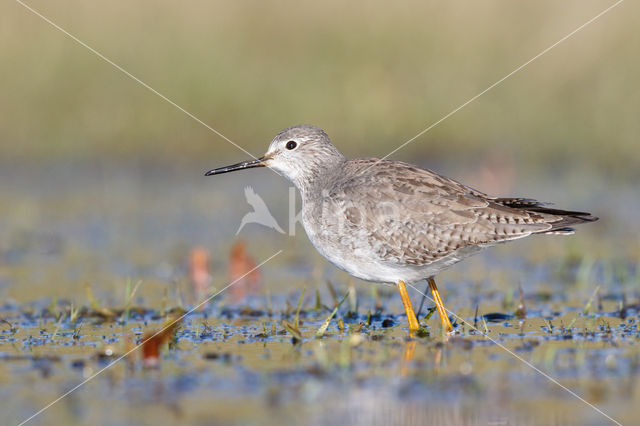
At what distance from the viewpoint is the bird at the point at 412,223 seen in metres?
7.77

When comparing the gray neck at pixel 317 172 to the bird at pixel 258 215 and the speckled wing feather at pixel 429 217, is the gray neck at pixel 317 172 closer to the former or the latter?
the speckled wing feather at pixel 429 217

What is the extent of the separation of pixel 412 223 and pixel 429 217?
15cm

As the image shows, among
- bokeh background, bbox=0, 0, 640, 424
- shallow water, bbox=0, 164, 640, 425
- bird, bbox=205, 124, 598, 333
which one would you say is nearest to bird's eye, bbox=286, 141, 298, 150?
bird, bbox=205, 124, 598, 333

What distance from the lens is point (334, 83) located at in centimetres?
1766

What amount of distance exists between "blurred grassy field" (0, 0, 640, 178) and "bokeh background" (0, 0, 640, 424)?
0.04 meters

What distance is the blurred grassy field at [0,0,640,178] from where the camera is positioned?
1652 centimetres

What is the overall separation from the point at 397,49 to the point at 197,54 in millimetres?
3837

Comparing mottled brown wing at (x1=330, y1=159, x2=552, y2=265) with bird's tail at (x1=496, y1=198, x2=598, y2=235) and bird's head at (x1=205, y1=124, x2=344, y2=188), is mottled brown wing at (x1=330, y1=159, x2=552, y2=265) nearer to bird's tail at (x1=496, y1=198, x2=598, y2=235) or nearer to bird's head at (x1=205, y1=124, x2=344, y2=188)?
bird's tail at (x1=496, y1=198, x2=598, y2=235)

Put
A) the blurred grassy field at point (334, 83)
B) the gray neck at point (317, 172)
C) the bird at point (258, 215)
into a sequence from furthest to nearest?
1. the blurred grassy field at point (334, 83)
2. the bird at point (258, 215)
3. the gray neck at point (317, 172)

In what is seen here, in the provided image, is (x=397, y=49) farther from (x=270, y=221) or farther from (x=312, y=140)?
(x=312, y=140)

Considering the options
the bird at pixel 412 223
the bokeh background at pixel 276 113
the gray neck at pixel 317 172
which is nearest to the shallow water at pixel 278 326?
the bokeh background at pixel 276 113

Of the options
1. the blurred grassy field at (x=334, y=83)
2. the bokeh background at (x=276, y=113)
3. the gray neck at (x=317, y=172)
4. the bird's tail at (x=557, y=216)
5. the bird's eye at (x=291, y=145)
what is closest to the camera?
the bird's tail at (x=557, y=216)

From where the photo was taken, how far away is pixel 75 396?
236 inches

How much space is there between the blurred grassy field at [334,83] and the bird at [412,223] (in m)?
7.85
